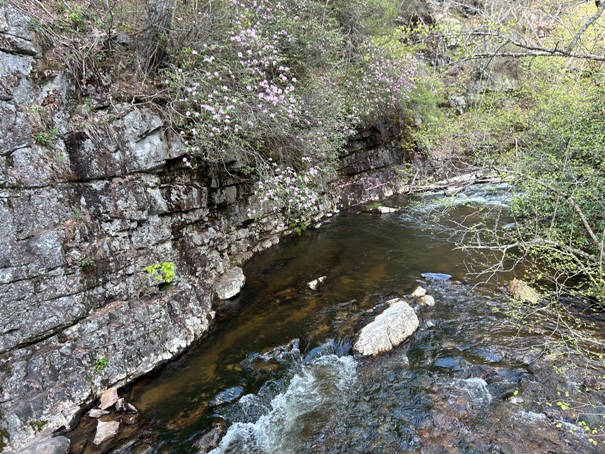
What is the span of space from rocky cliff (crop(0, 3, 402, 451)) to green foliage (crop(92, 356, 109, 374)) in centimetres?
1

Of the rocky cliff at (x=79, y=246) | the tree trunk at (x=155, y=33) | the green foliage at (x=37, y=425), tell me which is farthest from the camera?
the tree trunk at (x=155, y=33)

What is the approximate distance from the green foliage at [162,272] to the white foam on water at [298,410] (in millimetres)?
2738

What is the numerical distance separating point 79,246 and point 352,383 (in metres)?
4.94

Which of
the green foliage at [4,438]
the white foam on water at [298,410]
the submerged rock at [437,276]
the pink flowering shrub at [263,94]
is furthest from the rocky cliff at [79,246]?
the submerged rock at [437,276]

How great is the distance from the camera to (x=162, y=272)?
6184 millimetres

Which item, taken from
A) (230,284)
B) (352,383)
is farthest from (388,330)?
(230,284)

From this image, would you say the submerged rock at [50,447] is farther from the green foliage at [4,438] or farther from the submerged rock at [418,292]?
the submerged rock at [418,292]

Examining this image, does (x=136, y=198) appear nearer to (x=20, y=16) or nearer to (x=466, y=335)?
(x=20, y=16)

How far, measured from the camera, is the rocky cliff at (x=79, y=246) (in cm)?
438

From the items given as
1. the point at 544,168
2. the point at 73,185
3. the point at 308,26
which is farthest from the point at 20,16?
the point at 544,168

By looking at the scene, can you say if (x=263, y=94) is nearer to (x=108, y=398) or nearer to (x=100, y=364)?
(x=100, y=364)

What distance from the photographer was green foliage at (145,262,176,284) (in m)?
6.05

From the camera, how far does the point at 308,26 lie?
9781 millimetres

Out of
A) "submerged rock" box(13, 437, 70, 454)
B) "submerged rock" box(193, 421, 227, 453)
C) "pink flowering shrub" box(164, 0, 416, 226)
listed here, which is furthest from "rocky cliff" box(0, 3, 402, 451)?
"submerged rock" box(193, 421, 227, 453)
